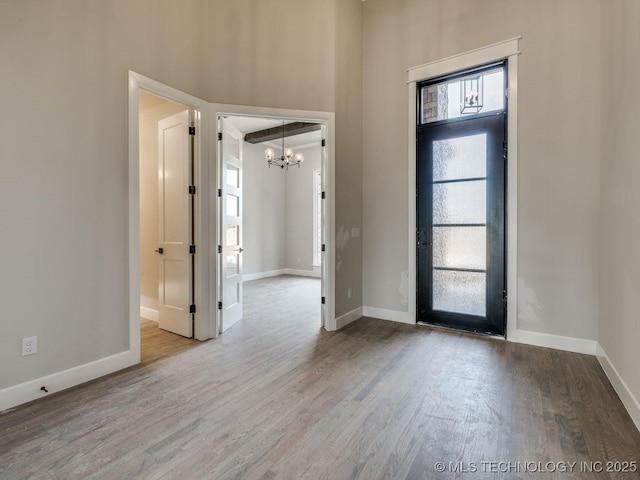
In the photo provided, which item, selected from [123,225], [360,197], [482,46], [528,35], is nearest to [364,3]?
[482,46]

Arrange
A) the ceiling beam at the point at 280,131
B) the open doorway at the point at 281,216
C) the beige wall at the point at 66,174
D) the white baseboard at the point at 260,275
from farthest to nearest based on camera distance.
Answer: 1. the white baseboard at the point at 260,275
2. the ceiling beam at the point at 280,131
3. the open doorway at the point at 281,216
4. the beige wall at the point at 66,174

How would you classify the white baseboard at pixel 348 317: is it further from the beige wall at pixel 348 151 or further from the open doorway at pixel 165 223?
the open doorway at pixel 165 223

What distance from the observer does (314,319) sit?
4.33 meters

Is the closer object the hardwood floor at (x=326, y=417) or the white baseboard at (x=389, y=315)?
the hardwood floor at (x=326, y=417)

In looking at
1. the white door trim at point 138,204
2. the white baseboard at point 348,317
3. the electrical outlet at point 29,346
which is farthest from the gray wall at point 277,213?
the electrical outlet at point 29,346

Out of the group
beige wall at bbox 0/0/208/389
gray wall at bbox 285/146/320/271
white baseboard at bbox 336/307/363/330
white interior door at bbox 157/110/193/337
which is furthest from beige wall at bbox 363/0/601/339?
gray wall at bbox 285/146/320/271

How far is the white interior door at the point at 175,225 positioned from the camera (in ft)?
11.4

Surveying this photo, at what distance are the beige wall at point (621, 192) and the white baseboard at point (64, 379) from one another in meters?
3.77

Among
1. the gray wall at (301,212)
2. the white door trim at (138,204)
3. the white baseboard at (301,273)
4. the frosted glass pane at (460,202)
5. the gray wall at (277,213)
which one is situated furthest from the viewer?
the gray wall at (301,212)

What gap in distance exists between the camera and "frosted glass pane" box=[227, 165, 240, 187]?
13.0ft

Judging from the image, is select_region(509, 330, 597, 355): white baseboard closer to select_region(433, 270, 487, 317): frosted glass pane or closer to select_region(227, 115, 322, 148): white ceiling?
select_region(433, 270, 487, 317): frosted glass pane

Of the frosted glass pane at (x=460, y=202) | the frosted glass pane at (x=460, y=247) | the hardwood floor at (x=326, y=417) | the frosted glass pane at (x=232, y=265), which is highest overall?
the frosted glass pane at (x=460, y=202)

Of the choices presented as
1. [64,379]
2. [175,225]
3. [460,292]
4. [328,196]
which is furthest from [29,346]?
[460,292]

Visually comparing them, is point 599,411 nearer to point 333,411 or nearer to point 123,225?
point 333,411
